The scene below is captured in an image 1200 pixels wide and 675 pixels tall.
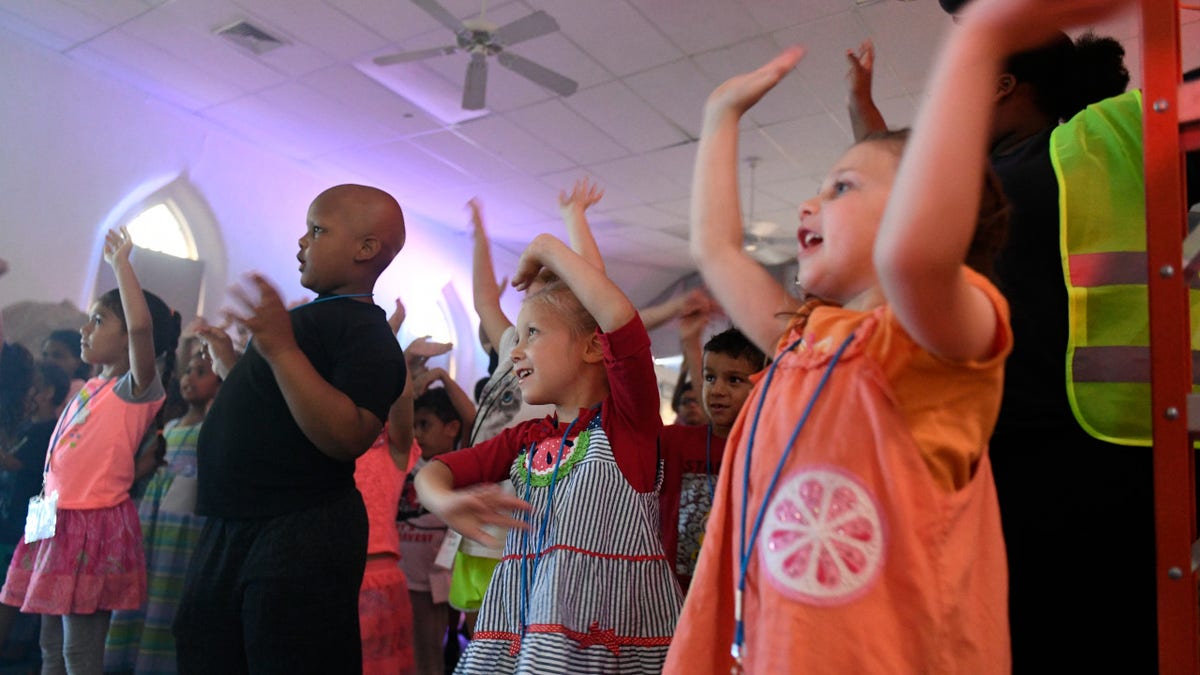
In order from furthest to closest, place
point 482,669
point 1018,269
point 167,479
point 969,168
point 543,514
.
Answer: point 167,479
point 543,514
point 482,669
point 1018,269
point 969,168

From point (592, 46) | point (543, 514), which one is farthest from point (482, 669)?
point (592, 46)

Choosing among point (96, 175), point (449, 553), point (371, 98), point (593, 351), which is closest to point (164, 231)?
point (96, 175)

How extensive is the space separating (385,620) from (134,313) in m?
1.29

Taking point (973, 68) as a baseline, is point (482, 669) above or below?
below

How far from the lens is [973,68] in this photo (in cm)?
72

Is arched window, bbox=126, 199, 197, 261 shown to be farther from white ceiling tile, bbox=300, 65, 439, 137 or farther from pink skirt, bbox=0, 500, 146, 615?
pink skirt, bbox=0, 500, 146, 615

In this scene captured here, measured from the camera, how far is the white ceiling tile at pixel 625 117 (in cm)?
595

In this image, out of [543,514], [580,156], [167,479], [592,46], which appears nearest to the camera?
[543,514]

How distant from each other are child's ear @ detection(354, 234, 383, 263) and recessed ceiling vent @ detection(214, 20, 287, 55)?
4121mm

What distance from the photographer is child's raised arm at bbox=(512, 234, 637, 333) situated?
1.43 metres

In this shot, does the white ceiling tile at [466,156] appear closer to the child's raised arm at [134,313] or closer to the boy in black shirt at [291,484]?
the child's raised arm at [134,313]

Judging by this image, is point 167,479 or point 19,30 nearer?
point 167,479

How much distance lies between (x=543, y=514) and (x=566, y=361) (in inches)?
11.7

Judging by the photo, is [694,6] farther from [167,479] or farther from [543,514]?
[543,514]
